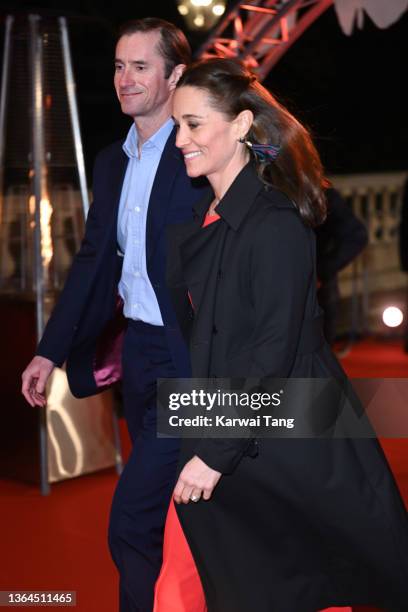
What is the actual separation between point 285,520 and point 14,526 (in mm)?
2430

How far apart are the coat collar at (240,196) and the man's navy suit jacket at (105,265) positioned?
0.47m

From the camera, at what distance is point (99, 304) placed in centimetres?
324

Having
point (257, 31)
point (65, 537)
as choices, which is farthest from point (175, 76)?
point (257, 31)

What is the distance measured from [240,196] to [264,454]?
55cm

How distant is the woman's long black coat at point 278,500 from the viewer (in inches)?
97.7

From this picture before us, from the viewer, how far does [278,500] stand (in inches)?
99.3

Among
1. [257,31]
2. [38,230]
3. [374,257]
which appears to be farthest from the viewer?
[374,257]

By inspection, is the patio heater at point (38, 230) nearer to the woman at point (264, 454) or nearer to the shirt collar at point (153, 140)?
the shirt collar at point (153, 140)

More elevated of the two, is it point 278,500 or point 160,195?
point 160,195

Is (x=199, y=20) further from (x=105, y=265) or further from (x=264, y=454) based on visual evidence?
(x=264, y=454)

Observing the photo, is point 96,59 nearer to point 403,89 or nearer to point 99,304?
point 403,89

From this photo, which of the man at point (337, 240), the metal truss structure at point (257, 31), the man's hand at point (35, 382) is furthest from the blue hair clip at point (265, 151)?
the metal truss structure at point (257, 31)

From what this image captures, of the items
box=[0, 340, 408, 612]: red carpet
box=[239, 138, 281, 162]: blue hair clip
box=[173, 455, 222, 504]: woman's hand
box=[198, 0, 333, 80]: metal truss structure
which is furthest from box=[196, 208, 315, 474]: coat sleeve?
box=[198, 0, 333, 80]: metal truss structure

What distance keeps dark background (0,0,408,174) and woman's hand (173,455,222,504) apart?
39.8ft
